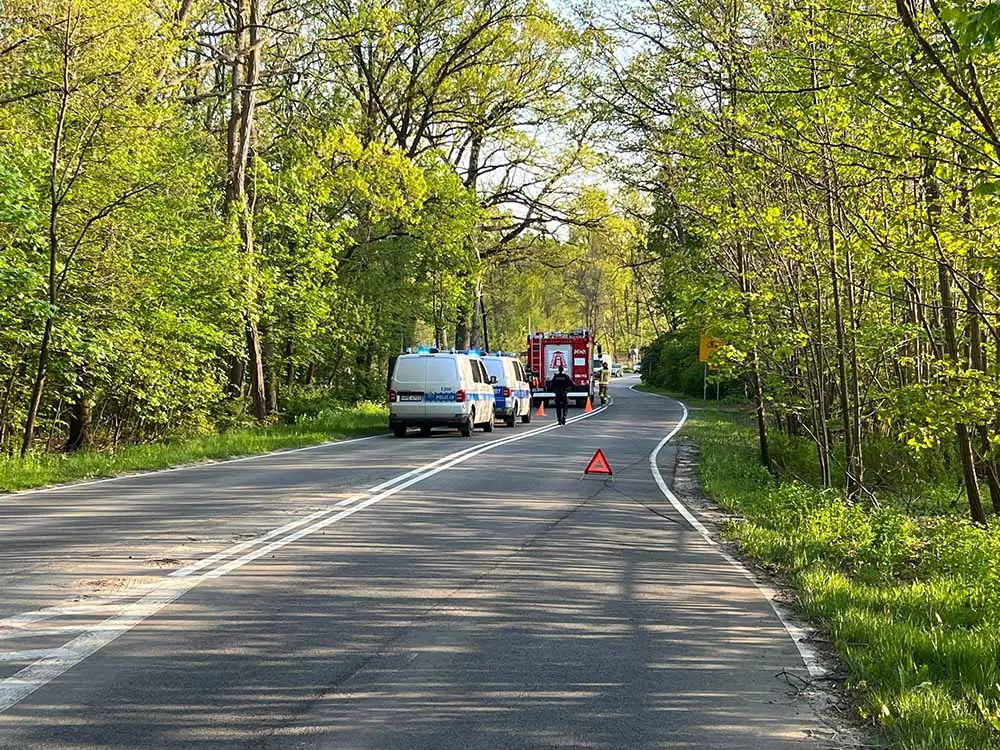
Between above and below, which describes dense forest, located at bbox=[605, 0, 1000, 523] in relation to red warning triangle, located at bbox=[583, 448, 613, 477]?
above

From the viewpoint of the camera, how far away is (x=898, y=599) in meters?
8.01

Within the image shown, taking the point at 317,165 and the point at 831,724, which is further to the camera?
the point at 317,165

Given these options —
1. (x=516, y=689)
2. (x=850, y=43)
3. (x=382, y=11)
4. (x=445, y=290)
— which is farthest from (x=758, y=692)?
(x=445, y=290)

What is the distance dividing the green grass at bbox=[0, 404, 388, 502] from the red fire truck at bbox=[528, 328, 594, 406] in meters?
16.2

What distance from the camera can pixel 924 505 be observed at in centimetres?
1820

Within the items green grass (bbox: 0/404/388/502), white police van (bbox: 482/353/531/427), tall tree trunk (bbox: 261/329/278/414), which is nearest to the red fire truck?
white police van (bbox: 482/353/531/427)

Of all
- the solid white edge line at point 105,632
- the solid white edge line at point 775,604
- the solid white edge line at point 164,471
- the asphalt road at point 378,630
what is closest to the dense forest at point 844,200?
the solid white edge line at point 775,604

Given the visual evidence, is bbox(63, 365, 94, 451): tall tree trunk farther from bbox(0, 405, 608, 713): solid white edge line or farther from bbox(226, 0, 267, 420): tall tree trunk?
bbox(0, 405, 608, 713): solid white edge line

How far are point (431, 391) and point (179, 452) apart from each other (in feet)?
26.0

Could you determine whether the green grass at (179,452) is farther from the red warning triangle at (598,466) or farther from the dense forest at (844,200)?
the dense forest at (844,200)

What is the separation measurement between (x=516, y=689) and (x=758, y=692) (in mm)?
1272

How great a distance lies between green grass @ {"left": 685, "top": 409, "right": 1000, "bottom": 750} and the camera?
16.9 ft

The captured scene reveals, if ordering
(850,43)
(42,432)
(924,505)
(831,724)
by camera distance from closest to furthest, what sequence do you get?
(831,724)
(850,43)
(924,505)
(42,432)

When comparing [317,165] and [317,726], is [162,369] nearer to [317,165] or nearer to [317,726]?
[317,165]
